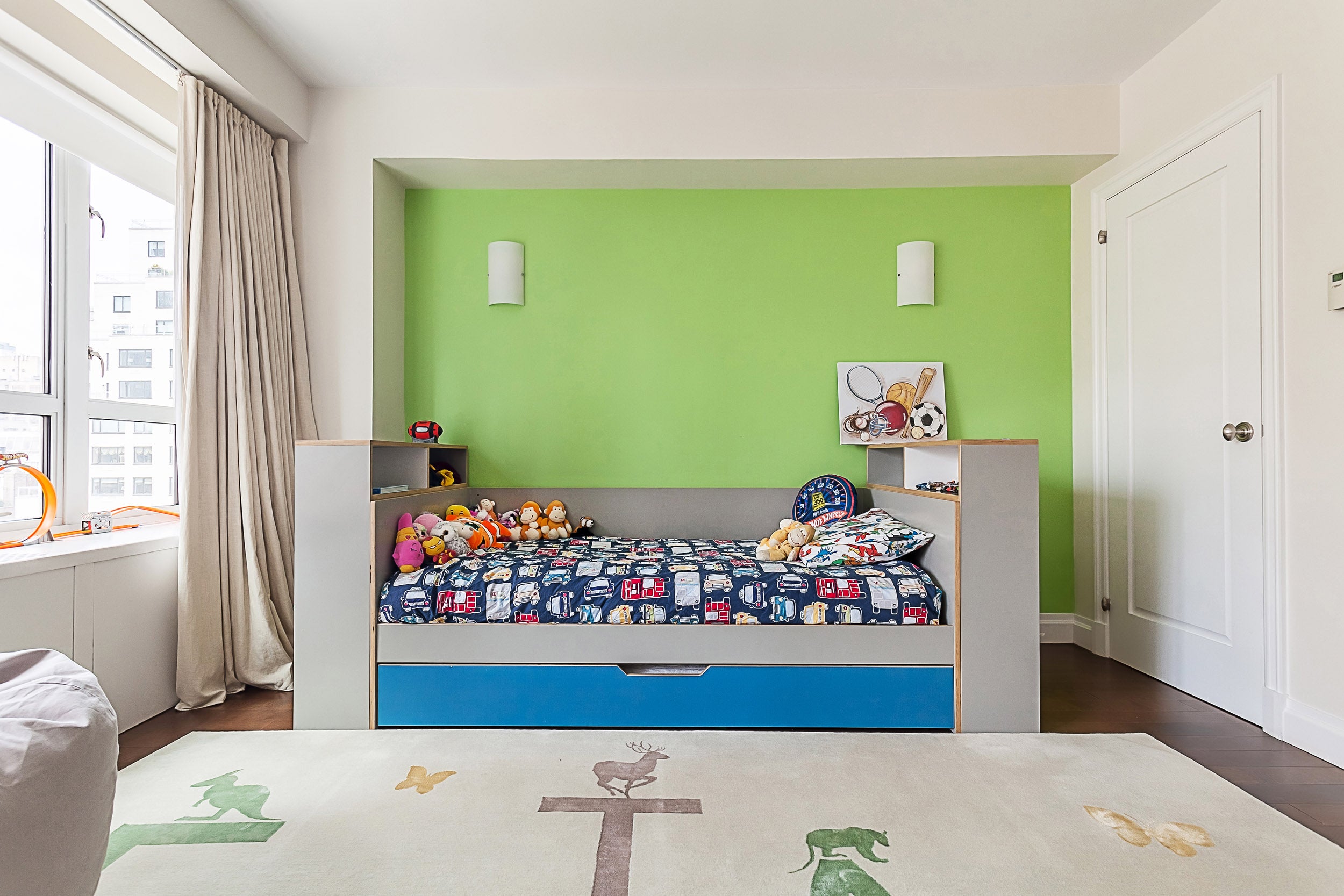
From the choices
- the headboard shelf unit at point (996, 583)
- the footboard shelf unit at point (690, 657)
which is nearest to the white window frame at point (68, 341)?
the footboard shelf unit at point (690, 657)

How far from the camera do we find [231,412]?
255cm

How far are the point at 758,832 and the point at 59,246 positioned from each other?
2791mm

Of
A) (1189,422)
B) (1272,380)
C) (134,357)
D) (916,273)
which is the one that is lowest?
(1189,422)

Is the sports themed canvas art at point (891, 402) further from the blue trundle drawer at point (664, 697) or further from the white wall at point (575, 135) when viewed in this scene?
the blue trundle drawer at point (664, 697)

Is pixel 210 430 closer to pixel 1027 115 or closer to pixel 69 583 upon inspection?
pixel 69 583

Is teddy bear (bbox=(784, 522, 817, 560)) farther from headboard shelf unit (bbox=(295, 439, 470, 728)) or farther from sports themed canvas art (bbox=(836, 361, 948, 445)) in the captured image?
headboard shelf unit (bbox=(295, 439, 470, 728))

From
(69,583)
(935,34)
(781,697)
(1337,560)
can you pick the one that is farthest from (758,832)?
(935,34)

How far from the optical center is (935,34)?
8.47 feet

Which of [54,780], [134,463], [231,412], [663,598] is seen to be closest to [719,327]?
[663,598]

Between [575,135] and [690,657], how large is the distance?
6.92 ft

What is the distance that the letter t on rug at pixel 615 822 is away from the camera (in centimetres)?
142

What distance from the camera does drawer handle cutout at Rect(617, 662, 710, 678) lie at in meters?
Result: 2.23

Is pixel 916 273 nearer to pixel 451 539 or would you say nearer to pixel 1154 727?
pixel 1154 727

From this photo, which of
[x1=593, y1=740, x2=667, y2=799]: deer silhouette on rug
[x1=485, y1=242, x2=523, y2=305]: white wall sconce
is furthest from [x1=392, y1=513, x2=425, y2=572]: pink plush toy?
[x1=485, y1=242, x2=523, y2=305]: white wall sconce
